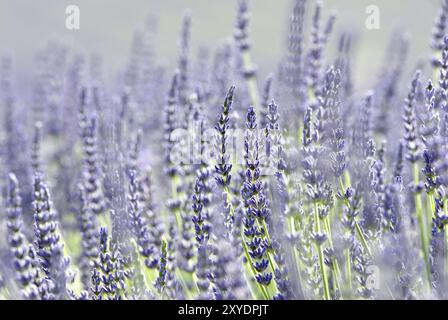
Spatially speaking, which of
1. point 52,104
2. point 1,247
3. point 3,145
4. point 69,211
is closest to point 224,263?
point 1,247

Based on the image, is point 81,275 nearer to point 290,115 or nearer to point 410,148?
point 290,115

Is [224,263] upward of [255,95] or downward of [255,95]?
downward

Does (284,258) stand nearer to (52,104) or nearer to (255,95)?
(255,95)

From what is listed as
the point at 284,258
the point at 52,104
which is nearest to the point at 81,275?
the point at 284,258

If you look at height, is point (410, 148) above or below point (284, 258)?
above

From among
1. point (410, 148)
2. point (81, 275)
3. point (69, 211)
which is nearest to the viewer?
point (410, 148)

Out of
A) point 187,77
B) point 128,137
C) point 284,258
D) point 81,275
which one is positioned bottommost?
point 81,275

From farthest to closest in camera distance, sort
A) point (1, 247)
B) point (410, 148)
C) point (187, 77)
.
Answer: point (187, 77)
point (1, 247)
point (410, 148)
